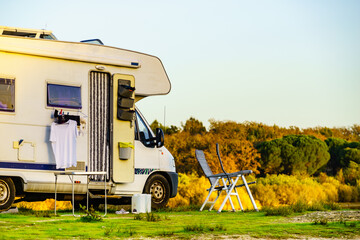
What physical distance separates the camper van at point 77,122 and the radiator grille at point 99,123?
19 millimetres

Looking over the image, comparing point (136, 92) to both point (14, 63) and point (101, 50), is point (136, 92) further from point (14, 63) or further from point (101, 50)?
point (14, 63)

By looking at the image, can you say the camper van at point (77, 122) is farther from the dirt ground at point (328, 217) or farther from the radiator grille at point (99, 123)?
the dirt ground at point (328, 217)

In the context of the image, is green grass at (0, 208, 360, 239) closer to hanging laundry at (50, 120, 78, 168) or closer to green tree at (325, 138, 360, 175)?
hanging laundry at (50, 120, 78, 168)

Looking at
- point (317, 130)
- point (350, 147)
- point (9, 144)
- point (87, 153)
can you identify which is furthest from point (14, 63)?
point (317, 130)

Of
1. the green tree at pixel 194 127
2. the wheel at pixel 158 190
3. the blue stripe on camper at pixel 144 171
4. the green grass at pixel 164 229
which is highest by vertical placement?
the green tree at pixel 194 127

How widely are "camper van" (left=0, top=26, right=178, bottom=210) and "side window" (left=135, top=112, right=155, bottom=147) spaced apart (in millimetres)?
20

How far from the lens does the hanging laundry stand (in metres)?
10.8

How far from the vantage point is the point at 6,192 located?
1045cm

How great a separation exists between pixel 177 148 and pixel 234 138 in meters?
2.90

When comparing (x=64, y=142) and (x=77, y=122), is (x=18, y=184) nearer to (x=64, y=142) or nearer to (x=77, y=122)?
(x=64, y=142)

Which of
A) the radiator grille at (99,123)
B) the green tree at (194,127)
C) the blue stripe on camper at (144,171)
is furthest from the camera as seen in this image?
the green tree at (194,127)

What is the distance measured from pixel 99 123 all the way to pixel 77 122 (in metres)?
0.57

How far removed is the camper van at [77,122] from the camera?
34.7 ft

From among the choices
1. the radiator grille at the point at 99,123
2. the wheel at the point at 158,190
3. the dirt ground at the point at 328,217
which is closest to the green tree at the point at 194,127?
the wheel at the point at 158,190
